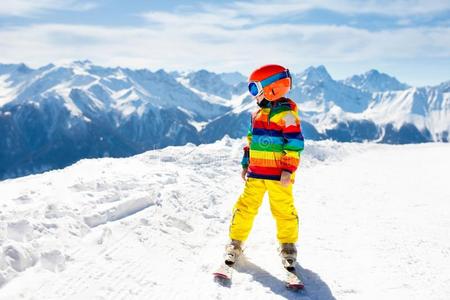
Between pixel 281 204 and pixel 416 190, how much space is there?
23.0ft

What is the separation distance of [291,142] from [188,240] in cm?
237

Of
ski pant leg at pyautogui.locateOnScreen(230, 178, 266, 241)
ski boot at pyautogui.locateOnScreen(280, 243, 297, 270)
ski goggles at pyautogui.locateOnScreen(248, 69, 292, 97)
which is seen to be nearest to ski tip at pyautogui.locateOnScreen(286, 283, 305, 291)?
ski boot at pyautogui.locateOnScreen(280, 243, 297, 270)

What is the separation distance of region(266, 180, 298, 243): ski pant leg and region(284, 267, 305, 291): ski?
539 millimetres

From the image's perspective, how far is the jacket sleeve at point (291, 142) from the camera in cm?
604

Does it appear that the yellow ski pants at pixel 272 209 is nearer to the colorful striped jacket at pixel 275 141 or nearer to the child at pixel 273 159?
the child at pixel 273 159

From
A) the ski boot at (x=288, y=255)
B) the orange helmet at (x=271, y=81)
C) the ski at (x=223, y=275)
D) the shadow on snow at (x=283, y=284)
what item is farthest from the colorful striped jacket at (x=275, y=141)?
the ski at (x=223, y=275)

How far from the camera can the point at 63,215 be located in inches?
263

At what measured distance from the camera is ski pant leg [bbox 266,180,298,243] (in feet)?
20.4

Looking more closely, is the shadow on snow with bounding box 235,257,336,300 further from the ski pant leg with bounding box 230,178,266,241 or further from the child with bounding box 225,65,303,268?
the ski pant leg with bounding box 230,178,266,241

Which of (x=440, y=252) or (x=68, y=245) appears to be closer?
(x=68, y=245)

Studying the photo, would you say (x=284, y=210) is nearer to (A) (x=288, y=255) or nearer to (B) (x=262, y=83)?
(A) (x=288, y=255)

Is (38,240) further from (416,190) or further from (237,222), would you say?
(416,190)

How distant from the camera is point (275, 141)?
625 cm

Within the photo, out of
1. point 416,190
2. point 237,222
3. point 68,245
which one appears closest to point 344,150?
point 416,190
